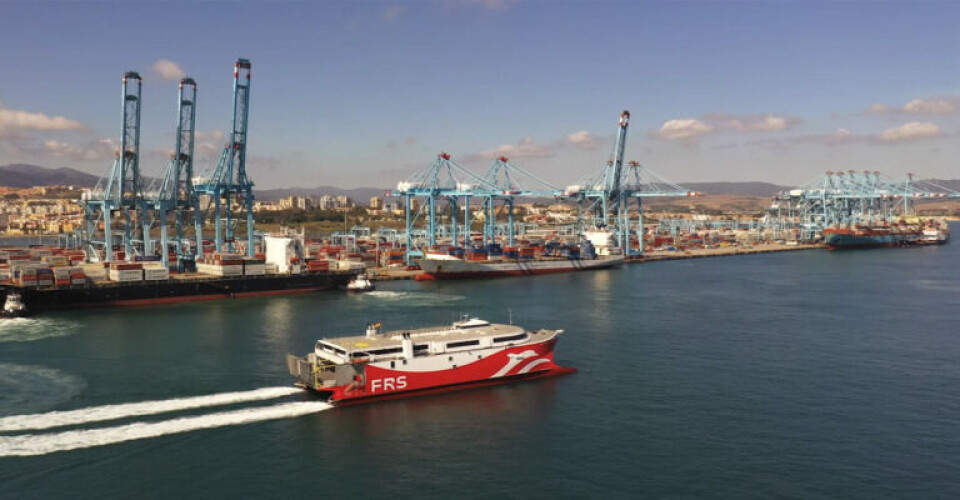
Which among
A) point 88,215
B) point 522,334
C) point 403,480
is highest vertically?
point 88,215

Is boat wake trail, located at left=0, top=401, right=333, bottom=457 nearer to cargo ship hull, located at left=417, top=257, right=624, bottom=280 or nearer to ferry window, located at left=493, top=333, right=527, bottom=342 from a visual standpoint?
ferry window, located at left=493, top=333, right=527, bottom=342

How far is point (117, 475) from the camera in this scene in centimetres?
2956

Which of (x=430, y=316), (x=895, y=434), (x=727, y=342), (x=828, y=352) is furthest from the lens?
(x=430, y=316)

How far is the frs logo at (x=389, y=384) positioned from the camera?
1578 inches

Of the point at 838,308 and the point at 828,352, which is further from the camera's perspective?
the point at 838,308

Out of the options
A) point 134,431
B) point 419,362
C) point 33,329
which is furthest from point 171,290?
point 419,362

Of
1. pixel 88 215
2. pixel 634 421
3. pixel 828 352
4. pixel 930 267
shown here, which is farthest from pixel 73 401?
pixel 930 267

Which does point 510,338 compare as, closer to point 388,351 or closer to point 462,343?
point 462,343

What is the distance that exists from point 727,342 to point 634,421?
24463 mm

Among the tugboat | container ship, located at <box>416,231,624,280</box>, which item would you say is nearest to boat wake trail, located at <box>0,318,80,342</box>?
the tugboat

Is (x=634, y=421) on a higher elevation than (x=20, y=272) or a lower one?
lower

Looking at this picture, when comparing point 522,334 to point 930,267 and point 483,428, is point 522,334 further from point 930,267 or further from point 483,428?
point 930,267

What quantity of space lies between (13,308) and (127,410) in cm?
4438

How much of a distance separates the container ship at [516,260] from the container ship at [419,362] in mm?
71974
